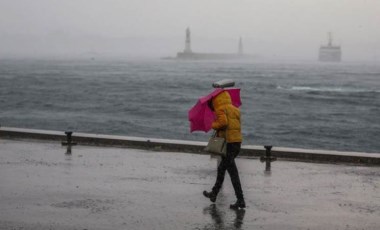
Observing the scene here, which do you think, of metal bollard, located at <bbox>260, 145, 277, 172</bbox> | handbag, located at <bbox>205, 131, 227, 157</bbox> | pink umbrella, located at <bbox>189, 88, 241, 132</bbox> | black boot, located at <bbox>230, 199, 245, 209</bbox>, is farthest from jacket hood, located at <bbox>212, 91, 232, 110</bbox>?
metal bollard, located at <bbox>260, 145, 277, 172</bbox>

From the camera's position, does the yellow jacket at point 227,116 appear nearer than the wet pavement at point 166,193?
No

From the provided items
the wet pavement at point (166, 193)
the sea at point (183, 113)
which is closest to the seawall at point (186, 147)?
the wet pavement at point (166, 193)

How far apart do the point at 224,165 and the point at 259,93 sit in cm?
6610

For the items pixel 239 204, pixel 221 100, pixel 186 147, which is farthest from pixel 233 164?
pixel 186 147

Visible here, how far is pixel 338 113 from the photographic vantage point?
5241 centimetres

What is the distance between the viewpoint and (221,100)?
784 centimetres

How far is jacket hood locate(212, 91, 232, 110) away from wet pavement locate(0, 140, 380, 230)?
1.35 m

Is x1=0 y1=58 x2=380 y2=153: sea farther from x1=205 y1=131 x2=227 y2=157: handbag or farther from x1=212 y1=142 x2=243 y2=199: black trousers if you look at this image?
x1=205 y1=131 x2=227 y2=157: handbag

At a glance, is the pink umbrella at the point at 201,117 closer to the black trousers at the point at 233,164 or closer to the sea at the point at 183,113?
the black trousers at the point at 233,164

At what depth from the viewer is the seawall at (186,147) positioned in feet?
39.3

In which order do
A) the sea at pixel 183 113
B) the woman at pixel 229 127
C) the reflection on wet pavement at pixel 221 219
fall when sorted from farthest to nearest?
the sea at pixel 183 113 < the woman at pixel 229 127 < the reflection on wet pavement at pixel 221 219

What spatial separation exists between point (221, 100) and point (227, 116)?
22cm

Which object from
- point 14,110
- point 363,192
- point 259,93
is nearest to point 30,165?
point 363,192

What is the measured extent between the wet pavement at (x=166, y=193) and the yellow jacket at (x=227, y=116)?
3.14 ft
